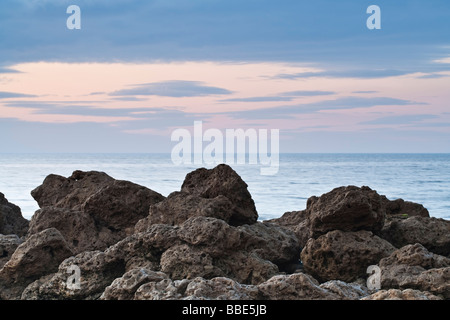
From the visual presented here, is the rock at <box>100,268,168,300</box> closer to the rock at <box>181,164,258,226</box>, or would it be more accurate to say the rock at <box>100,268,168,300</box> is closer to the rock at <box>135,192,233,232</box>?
the rock at <box>135,192,233,232</box>

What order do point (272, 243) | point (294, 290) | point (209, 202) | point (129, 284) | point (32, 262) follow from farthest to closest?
1. point (272, 243)
2. point (209, 202)
3. point (32, 262)
4. point (129, 284)
5. point (294, 290)

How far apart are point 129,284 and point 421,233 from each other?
424 centimetres

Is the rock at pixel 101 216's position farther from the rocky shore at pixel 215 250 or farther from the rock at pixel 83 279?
the rock at pixel 83 279

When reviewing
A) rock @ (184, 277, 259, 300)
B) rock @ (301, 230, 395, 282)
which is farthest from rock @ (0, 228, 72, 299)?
rock @ (301, 230, 395, 282)

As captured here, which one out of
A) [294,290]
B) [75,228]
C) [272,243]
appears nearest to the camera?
[294,290]

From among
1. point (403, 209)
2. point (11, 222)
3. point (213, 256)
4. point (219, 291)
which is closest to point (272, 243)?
point (213, 256)

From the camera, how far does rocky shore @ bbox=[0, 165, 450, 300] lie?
5.94 metres

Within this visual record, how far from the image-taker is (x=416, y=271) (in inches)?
272

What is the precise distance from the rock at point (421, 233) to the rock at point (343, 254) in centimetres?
63

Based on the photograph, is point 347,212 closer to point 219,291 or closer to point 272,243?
point 272,243
